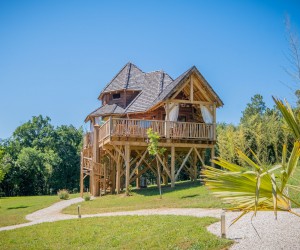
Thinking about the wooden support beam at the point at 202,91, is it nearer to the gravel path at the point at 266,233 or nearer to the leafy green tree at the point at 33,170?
the gravel path at the point at 266,233

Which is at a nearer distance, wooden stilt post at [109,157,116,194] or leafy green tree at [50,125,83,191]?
wooden stilt post at [109,157,116,194]

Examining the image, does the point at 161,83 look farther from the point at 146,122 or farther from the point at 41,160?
the point at 41,160

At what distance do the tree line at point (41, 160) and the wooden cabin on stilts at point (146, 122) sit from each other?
660 inches

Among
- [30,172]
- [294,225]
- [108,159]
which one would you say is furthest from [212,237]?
[30,172]

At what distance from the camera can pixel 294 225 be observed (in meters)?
9.98

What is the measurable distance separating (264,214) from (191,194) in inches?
271


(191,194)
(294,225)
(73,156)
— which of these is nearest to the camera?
(294,225)

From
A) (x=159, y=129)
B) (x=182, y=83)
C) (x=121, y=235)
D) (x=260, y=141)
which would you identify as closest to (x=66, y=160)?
(x=260, y=141)

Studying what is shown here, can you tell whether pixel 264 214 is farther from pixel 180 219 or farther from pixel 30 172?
pixel 30 172

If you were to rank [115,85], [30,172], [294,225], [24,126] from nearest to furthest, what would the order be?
[294,225] < [115,85] < [30,172] < [24,126]

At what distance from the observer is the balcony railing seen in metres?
21.2

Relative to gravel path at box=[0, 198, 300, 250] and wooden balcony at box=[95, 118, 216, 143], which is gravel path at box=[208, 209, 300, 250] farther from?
wooden balcony at box=[95, 118, 216, 143]

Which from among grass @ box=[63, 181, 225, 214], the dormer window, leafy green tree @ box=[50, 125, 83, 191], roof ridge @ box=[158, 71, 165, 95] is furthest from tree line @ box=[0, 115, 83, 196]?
grass @ box=[63, 181, 225, 214]

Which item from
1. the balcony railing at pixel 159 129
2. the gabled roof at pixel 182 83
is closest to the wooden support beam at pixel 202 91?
the gabled roof at pixel 182 83
